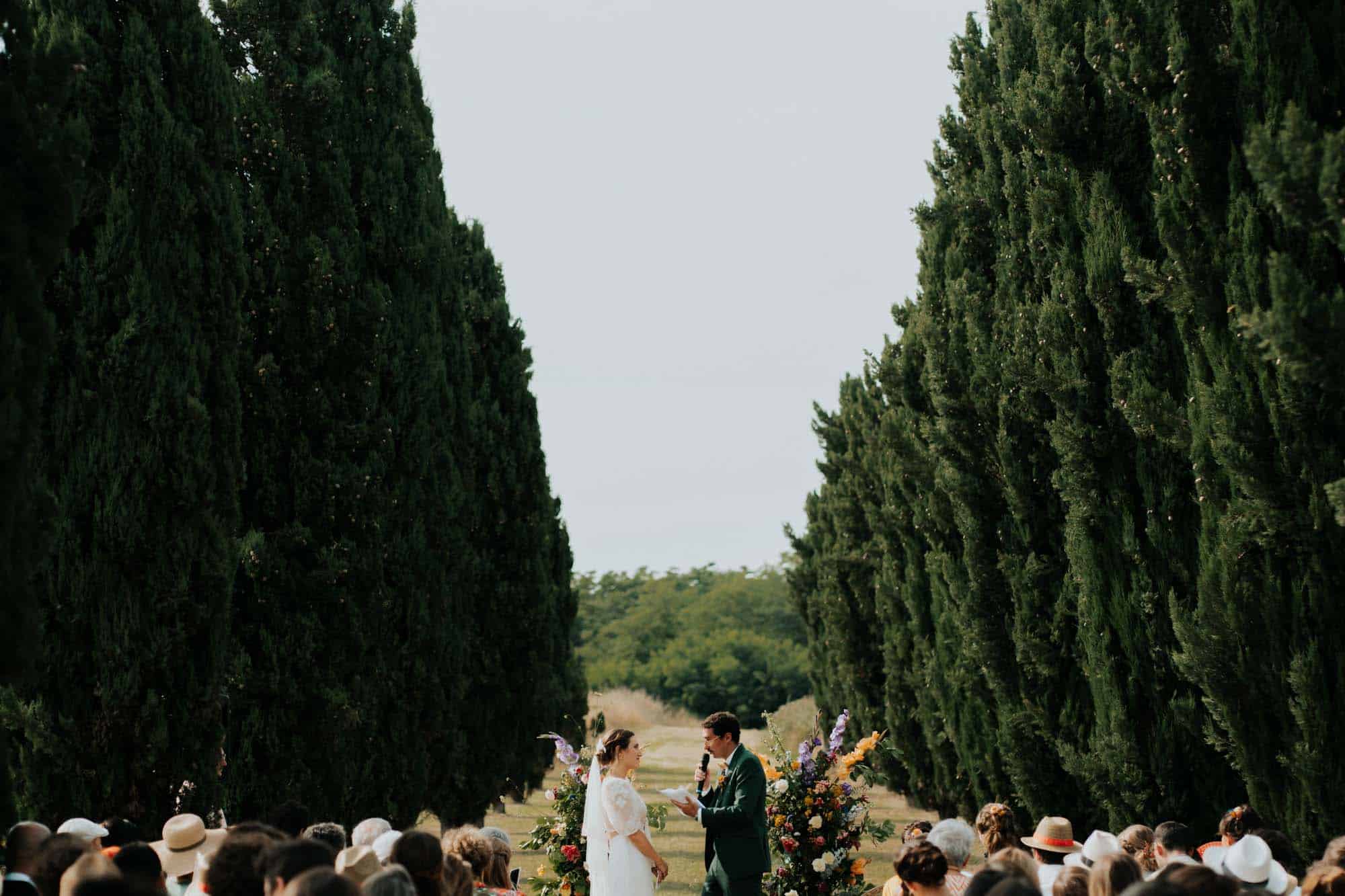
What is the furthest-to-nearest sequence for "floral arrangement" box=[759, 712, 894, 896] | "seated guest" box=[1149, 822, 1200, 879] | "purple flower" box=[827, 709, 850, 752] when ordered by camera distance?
"floral arrangement" box=[759, 712, 894, 896] → "purple flower" box=[827, 709, 850, 752] → "seated guest" box=[1149, 822, 1200, 879]

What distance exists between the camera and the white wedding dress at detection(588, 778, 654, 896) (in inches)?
300

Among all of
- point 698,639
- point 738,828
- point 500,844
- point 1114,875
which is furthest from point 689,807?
point 698,639

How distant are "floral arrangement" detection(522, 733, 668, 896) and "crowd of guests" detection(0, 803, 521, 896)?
9.77 ft

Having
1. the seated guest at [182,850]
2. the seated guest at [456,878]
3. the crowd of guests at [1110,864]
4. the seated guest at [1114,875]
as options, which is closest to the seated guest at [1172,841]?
the crowd of guests at [1110,864]

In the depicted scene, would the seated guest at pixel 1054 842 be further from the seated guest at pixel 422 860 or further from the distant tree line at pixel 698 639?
the distant tree line at pixel 698 639

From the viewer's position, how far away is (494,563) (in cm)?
1730

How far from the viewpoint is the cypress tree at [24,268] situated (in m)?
4.88

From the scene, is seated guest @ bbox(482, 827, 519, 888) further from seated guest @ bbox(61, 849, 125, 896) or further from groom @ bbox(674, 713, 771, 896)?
seated guest @ bbox(61, 849, 125, 896)

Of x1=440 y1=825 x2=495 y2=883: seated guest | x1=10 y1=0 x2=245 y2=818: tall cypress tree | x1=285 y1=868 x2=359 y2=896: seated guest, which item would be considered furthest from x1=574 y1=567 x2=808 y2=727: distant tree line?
x1=285 y1=868 x2=359 y2=896: seated guest

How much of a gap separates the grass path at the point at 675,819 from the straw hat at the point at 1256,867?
3.97 meters

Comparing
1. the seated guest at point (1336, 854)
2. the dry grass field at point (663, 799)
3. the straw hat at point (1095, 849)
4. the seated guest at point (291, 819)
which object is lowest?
the dry grass field at point (663, 799)

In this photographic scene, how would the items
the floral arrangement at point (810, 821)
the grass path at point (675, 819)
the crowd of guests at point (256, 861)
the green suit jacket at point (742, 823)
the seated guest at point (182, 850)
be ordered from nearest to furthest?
the crowd of guests at point (256, 861) < the seated guest at point (182, 850) < the green suit jacket at point (742, 823) < the floral arrangement at point (810, 821) < the grass path at point (675, 819)

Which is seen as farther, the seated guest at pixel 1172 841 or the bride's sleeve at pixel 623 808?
the bride's sleeve at pixel 623 808

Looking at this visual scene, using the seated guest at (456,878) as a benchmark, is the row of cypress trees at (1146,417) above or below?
above
